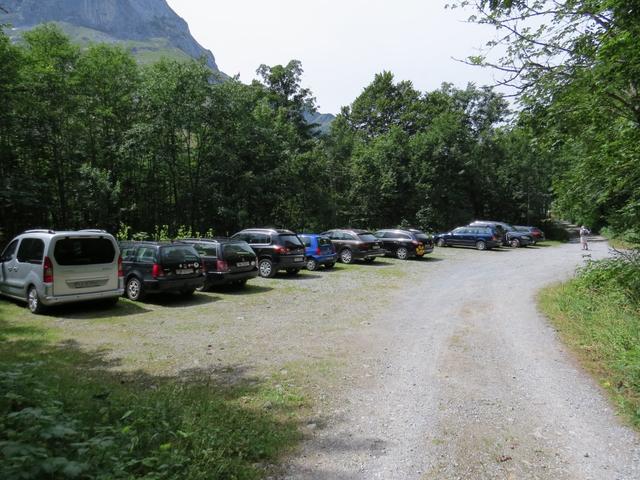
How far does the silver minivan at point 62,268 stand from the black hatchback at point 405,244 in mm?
15100

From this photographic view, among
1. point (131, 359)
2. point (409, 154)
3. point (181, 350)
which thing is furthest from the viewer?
point (409, 154)

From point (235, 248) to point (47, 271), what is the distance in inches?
202

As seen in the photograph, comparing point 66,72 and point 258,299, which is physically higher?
point 66,72

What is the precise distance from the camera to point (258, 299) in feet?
38.4

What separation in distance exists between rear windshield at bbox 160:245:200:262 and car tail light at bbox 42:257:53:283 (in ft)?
8.22

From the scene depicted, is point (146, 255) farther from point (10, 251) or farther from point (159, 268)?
point (10, 251)

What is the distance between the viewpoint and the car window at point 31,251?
30.8 ft

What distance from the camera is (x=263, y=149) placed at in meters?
27.1

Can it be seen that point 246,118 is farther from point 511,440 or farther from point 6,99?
point 511,440

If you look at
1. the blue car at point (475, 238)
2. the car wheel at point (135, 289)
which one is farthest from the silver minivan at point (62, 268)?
the blue car at point (475, 238)

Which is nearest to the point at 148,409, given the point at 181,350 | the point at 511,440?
the point at 181,350

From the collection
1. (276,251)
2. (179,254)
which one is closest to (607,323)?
(179,254)

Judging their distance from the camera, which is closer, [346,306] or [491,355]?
[491,355]

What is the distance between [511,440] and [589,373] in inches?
104
